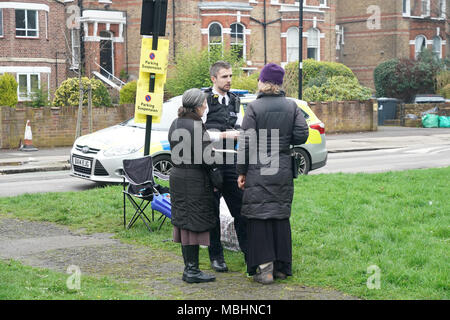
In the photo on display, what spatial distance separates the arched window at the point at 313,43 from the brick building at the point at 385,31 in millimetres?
7373

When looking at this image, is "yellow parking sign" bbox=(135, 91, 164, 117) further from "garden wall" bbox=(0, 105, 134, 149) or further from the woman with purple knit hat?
"garden wall" bbox=(0, 105, 134, 149)

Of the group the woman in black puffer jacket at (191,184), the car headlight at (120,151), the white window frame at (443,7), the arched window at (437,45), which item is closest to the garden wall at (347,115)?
the car headlight at (120,151)

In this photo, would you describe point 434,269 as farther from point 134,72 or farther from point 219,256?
point 134,72

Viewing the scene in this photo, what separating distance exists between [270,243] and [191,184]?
0.94 metres

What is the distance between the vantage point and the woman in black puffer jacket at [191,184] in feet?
21.8

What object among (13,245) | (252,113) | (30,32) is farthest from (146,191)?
(30,32)

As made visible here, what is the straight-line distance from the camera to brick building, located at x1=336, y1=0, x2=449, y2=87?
49.6 metres

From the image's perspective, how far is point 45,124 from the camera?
23.5 meters

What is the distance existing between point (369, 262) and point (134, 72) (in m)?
34.4

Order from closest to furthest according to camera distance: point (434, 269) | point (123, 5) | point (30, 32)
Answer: point (434, 269), point (30, 32), point (123, 5)

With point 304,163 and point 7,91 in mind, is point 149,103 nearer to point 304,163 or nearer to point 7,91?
point 304,163

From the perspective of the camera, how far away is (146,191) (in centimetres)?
887

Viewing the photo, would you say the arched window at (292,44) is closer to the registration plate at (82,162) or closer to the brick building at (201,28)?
the brick building at (201,28)

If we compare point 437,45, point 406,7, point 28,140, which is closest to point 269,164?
point 28,140
